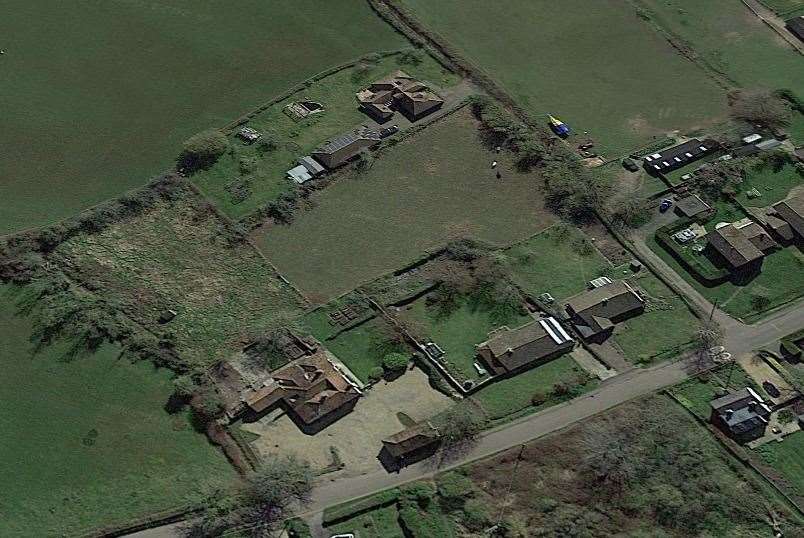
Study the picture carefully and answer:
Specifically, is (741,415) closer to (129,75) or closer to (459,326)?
(459,326)

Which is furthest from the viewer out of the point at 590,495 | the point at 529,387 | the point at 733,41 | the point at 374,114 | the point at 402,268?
the point at 733,41

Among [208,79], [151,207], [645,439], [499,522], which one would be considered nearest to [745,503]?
[645,439]

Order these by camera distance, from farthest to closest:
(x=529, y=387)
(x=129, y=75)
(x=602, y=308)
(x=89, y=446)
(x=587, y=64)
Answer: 1. (x=587, y=64)
2. (x=129, y=75)
3. (x=602, y=308)
4. (x=529, y=387)
5. (x=89, y=446)

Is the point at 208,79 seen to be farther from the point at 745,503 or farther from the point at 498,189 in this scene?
the point at 745,503

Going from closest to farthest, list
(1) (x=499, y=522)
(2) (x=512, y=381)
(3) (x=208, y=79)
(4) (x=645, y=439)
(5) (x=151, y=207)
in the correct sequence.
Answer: (1) (x=499, y=522) < (4) (x=645, y=439) < (2) (x=512, y=381) < (5) (x=151, y=207) < (3) (x=208, y=79)

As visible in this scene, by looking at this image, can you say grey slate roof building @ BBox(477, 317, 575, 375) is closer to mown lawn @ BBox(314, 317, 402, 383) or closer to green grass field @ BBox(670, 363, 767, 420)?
mown lawn @ BBox(314, 317, 402, 383)

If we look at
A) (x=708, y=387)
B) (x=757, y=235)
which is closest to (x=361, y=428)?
(x=708, y=387)

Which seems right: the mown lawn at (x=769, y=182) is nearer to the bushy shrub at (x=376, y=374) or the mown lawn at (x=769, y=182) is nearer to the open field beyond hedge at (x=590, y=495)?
the open field beyond hedge at (x=590, y=495)

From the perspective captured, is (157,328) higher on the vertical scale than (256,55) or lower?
lower
